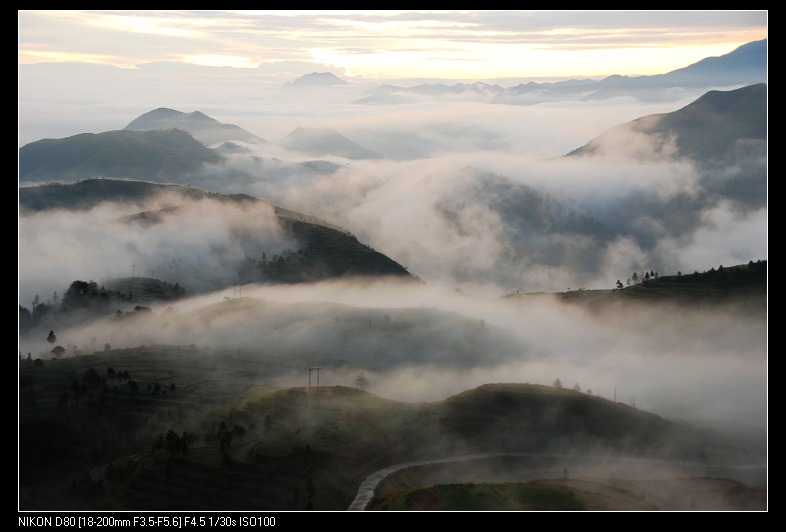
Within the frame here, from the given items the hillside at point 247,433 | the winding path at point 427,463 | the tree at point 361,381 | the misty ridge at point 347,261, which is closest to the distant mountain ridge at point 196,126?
the misty ridge at point 347,261

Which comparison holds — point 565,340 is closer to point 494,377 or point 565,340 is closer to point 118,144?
point 494,377

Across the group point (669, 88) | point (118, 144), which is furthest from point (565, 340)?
point (118, 144)

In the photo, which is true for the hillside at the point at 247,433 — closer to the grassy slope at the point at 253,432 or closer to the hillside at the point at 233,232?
the grassy slope at the point at 253,432

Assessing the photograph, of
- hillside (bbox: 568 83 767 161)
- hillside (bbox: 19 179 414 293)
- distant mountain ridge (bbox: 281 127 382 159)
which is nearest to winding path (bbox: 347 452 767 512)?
hillside (bbox: 19 179 414 293)

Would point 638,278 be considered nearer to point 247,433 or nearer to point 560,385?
point 560,385

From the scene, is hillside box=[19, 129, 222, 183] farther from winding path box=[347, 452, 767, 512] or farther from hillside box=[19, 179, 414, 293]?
winding path box=[347, 452, 767, 512]

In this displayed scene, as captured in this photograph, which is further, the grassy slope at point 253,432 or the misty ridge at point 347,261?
the misty ridge at point 347,261

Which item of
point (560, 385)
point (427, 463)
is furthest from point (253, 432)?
point (560, 385)
